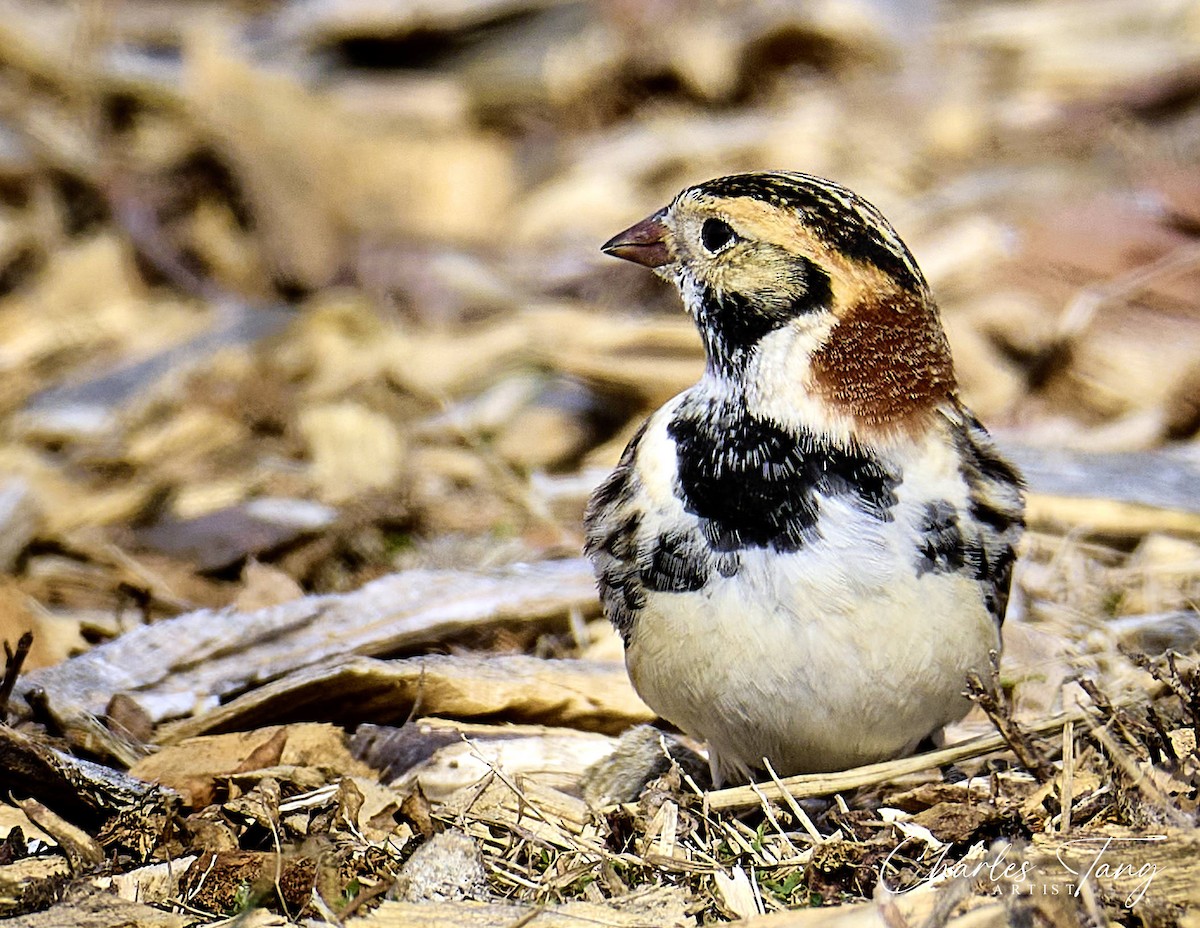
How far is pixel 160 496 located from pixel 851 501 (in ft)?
11.0

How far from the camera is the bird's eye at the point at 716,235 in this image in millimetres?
3701

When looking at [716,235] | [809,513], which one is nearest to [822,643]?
[809,513]

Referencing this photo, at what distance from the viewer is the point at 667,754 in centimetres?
384

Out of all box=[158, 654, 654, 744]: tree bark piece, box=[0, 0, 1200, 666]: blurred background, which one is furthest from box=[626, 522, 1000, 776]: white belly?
box=[0, 0, 1200, 666]: blurred background

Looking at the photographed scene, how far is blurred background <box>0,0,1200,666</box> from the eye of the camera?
5812 mm

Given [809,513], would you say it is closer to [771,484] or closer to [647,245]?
[771,484]

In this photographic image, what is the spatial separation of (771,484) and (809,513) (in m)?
0.11

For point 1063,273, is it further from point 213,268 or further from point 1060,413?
point 213,268

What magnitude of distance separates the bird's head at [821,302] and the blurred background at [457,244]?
5.85 feet

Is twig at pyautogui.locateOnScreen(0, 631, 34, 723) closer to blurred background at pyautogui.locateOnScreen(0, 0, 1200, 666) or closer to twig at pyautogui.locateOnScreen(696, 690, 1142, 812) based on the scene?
blurred background at pyautogui.locateOnScreen(0, 0, 1200, 666)

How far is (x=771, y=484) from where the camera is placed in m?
3.49

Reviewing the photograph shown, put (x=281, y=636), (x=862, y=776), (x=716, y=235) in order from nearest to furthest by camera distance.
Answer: (x=862, y=776) → (x=716, y=235) → (x=281, y=636)

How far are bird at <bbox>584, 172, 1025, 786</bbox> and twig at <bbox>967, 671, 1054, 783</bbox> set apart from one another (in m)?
0.11
